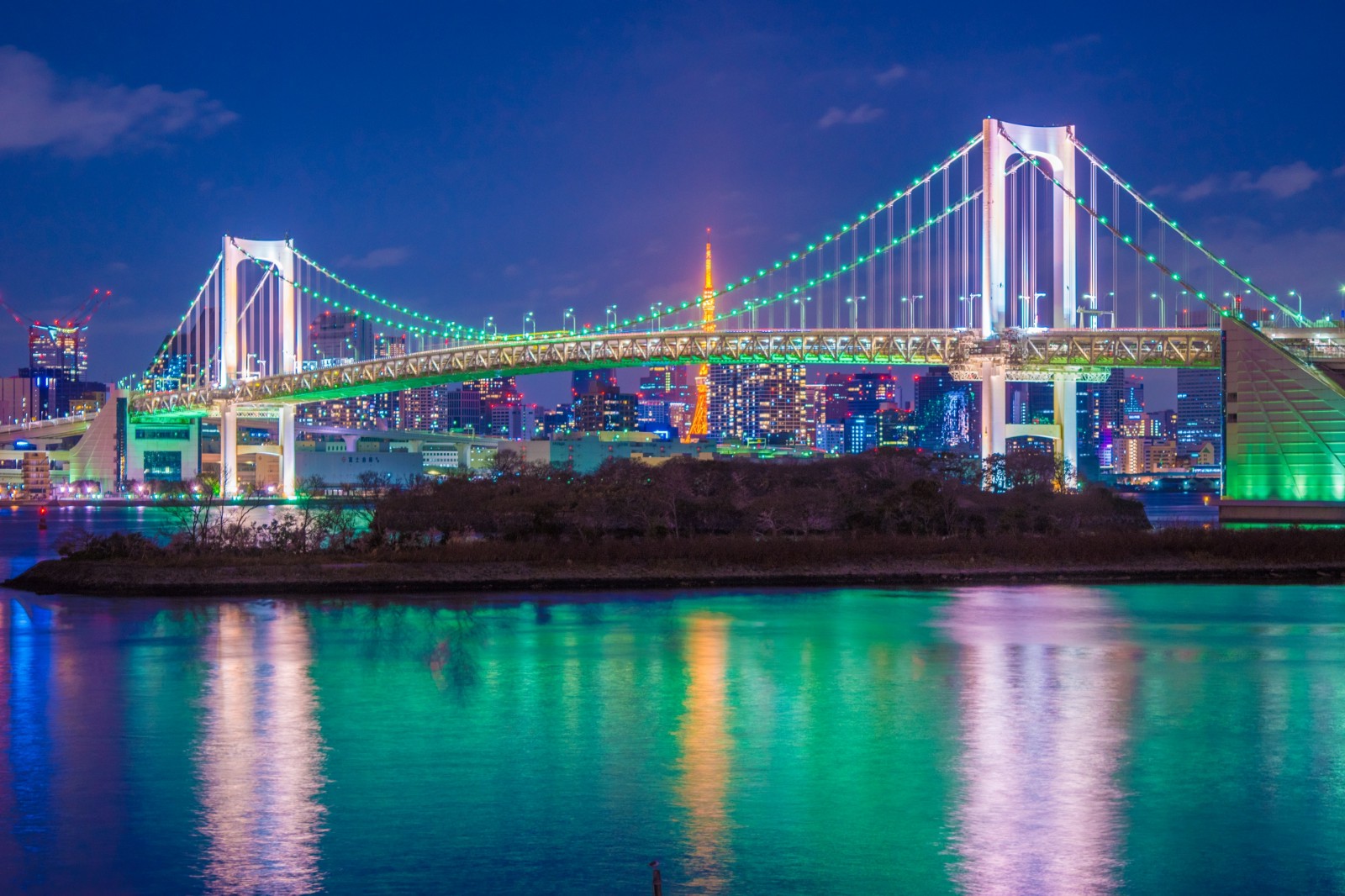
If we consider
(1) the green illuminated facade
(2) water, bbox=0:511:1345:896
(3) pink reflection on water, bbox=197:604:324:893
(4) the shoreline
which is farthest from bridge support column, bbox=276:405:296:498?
(3) pink reflection on water, bbox=197:604:324:893

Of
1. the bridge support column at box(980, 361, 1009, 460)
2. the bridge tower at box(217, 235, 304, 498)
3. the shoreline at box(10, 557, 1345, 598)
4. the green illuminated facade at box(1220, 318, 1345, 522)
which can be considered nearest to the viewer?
the shoreline at box(10, 557, 1345, 598)

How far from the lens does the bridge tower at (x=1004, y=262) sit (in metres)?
35.2

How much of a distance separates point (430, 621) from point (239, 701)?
6.29m

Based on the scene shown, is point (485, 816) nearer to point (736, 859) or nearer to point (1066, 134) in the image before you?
point (736, 859)

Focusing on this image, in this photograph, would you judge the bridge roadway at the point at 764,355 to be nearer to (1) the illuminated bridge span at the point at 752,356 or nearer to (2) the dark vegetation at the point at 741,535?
(1) the illuminated bridge span at the point at 752,356

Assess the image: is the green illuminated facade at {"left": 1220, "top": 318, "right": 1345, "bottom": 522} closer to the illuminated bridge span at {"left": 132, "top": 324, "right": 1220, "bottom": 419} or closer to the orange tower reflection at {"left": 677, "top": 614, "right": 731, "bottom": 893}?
the illuminated bridge span at {"left": 132, "top": 324, "right": 1220, "bottom": 419}

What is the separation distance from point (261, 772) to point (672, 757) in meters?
2.82

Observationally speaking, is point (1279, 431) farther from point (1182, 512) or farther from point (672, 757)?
point (672, 757)

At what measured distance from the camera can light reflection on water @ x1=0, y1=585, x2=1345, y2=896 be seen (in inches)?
292

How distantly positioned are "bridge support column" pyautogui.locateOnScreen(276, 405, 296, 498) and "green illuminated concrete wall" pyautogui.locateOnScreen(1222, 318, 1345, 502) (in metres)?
37.2

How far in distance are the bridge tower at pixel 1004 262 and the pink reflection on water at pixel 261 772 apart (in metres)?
23.5

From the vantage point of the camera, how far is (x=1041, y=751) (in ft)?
33.5

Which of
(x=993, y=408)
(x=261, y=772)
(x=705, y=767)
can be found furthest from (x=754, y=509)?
(x=261, y=772)

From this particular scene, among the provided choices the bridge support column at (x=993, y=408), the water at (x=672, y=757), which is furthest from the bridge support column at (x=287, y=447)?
the water at (x=672, y=757)
